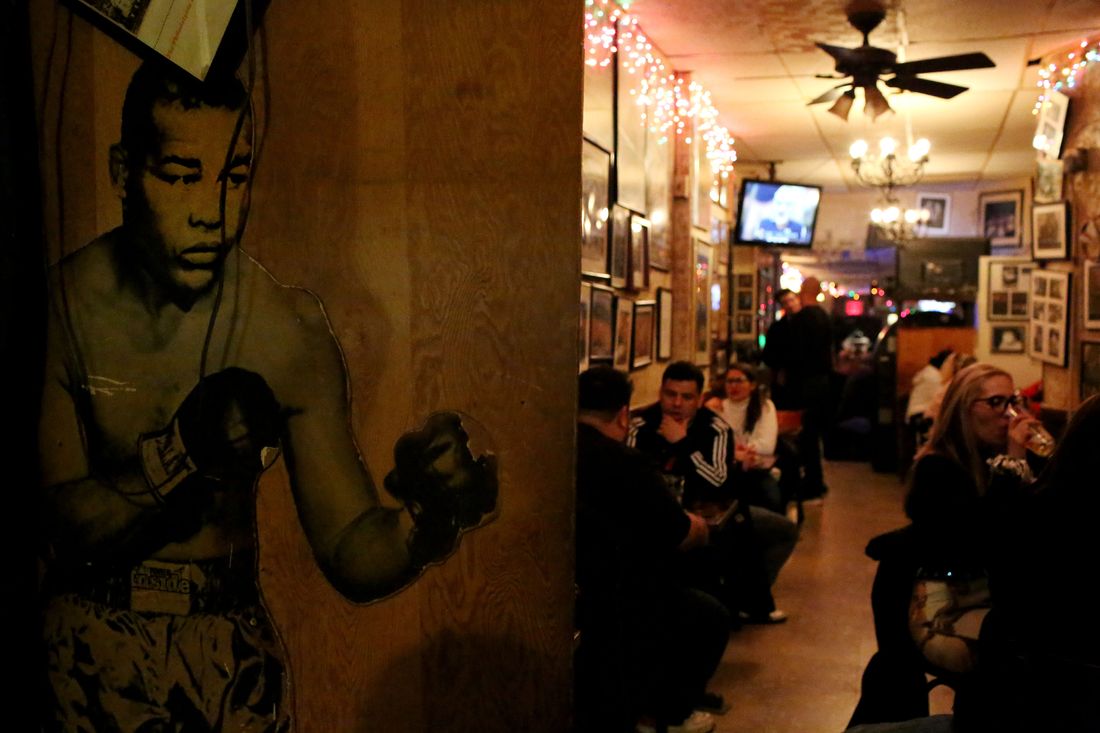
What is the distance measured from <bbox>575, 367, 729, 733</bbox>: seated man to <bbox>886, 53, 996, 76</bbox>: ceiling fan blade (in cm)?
338

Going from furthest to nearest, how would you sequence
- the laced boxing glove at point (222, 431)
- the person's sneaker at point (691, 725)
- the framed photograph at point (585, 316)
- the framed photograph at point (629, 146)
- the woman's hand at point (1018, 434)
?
the framed photograph at point (629, 146) → the framed photograph at point (585, 316) → the person's sneaker at point (691, 725) → the woman's hand at point (1018, 434) → the laced boxing glove at point (222, 431)

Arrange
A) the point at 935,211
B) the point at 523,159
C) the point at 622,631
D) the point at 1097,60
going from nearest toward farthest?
the point at 523,159 < the point at 622,631 < the point at 1097,60 < the point at 935,211

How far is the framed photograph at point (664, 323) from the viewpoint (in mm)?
7137

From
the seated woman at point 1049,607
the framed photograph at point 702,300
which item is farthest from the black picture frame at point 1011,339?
the seated woman at point 1049,607

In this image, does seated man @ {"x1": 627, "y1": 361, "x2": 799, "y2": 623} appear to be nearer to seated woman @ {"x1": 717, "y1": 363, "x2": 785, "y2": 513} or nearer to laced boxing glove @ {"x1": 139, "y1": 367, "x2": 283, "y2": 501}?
seated woman @ {"x1": 717, "y1": 363, "x2": 785, "y2": 513}

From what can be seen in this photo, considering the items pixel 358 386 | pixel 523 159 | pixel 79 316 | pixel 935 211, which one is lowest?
pixel 358 386

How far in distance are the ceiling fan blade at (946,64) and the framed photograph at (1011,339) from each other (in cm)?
545

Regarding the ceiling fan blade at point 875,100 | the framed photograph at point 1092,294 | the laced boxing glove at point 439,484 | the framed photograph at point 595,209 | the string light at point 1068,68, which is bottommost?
the laced boxing glove at point 439,484

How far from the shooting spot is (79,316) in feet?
6.34

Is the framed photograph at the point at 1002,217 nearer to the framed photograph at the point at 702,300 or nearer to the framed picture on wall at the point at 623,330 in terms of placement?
the framed photograph at the point at 702,300

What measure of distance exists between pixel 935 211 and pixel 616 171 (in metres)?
10.3

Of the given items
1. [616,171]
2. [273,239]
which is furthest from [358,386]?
[616,171]

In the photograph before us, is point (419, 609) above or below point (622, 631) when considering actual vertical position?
above

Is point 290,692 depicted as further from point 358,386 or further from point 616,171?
point 616,171
